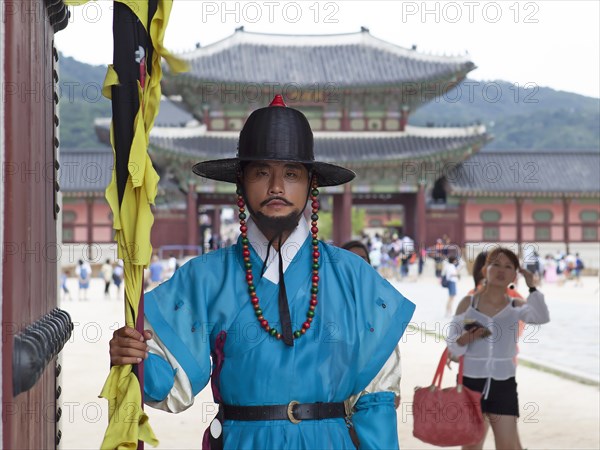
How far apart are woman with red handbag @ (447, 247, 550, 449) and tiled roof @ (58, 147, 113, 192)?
27.5m

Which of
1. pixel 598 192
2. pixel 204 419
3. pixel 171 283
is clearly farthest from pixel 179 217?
pixel 171 283

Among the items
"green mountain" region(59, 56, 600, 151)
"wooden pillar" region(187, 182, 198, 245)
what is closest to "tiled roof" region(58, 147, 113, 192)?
"wooden pillar" region(187, 182, 198, 245)

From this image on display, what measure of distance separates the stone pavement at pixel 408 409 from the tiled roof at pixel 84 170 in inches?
797

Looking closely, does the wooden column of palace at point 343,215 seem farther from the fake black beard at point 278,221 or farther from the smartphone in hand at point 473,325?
the fake black beard at point 278,221

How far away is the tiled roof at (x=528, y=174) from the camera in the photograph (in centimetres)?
3241

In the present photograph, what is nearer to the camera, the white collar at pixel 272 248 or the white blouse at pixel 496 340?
the white collar at pixel 272 248

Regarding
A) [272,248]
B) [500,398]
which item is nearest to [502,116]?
[500,398]

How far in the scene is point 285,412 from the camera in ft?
8.91

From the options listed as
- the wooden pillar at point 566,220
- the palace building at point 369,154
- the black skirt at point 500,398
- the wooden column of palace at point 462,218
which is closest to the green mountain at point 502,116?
the palace building at point 369,154

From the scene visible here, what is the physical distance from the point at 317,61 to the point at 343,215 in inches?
247

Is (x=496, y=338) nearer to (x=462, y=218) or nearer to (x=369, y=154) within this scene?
(x=369, y=154)

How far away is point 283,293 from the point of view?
2.84m

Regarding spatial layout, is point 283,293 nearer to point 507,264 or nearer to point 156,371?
point 156,371

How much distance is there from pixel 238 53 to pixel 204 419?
91.5 feet
